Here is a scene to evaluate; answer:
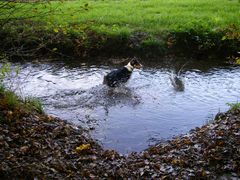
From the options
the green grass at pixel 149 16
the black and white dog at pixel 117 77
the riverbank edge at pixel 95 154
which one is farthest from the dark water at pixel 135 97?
the green grass at pixel 149 16

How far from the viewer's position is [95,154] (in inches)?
319

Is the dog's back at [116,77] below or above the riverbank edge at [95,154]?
above

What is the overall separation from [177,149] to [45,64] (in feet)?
27.1

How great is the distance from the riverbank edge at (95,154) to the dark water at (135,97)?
80 centimetres

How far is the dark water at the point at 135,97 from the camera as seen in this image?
32.3 ft

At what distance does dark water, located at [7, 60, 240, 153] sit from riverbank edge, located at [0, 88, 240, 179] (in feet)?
2.63

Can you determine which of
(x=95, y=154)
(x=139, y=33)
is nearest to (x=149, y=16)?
(x=139, y=33)

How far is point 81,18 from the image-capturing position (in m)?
17.5

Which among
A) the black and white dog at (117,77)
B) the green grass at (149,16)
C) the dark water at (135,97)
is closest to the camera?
Result: the dark water at (135,97)

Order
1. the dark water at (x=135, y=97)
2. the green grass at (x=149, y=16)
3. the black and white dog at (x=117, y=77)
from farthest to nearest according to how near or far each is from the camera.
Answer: the green grass at (x=149, y=16) < the black and white dog at (x=117, y=77) < the dark water at (x=135, y=97)

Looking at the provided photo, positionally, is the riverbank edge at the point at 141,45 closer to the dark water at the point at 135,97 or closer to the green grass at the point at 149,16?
the green grass at the point at 149,16

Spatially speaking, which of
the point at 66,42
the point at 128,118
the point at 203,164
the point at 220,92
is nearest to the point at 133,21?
the point at 66,42

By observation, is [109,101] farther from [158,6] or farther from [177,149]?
[158,6]

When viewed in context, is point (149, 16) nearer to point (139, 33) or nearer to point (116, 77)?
point (139, 33)
